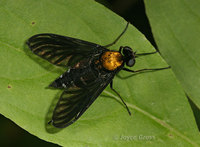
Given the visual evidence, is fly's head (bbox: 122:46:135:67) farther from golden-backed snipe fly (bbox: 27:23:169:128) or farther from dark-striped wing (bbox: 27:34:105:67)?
dark-striped wing (bbox: 27:34:105:67)

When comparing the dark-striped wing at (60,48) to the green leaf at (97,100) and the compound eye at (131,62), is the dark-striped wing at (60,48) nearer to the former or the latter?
the green leaf at (97,100)

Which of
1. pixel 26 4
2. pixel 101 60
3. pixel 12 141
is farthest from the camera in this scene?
pixel 12 141

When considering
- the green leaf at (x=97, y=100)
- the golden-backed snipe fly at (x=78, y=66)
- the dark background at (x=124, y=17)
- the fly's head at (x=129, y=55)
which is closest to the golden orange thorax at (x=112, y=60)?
the golden-backed snipe fly at (x=78, y=66)

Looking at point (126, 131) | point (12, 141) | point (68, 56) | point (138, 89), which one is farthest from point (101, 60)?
point (12, 141)

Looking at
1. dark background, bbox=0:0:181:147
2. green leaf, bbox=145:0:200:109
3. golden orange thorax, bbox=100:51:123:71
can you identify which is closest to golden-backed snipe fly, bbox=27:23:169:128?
golden orange thorax, bbox=100:51:123:71

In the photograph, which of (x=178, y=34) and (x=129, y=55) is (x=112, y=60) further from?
(x=178, y=34)

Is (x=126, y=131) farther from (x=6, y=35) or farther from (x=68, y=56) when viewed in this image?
(x=6, y=35)

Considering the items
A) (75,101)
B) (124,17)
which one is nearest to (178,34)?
(124,17)
